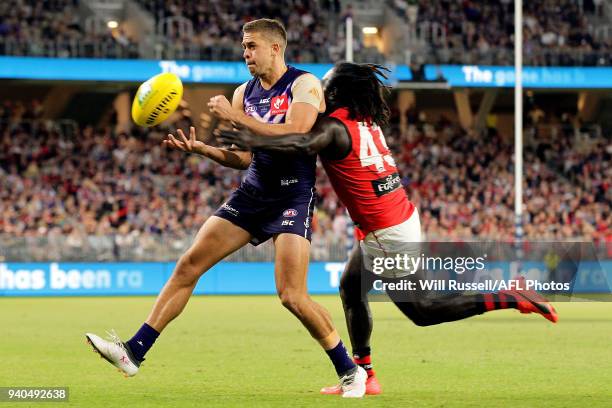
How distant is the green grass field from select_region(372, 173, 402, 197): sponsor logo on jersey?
4.49 ft

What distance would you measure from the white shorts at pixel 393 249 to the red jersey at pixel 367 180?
5 centimetres

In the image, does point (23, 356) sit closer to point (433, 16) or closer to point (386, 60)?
point (386, 60)

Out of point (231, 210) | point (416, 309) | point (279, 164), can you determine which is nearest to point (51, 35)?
point (231, 210)

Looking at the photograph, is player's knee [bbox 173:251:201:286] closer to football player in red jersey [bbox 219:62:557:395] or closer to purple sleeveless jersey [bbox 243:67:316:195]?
purple sleeveless jersey [bbox 243:67:316:195]

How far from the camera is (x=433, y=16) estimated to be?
33.7m

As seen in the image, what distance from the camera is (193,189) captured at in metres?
29.8

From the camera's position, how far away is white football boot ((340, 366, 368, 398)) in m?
7.74

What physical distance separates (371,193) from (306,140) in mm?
763

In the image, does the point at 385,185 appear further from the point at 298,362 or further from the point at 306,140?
the point at 298,362

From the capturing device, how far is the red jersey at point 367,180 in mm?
7875

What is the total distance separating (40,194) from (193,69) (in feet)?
16.1

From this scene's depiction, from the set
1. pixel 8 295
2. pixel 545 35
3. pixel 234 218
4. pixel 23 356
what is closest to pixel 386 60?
pixel 545 35

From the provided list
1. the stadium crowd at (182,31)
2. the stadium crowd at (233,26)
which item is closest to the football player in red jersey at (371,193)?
the stadium crowd at (182,31)

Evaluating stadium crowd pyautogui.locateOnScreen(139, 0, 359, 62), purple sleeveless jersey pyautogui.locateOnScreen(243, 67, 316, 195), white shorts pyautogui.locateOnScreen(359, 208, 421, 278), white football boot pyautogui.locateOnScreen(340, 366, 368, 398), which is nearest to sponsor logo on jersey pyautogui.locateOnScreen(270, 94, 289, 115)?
purple sleeveless jersey pyautogui.locateOnScreen(243, 67, 316, 195)
